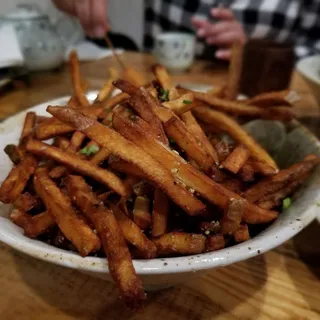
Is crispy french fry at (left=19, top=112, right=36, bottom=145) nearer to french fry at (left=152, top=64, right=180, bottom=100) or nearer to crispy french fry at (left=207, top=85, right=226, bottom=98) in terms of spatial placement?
french fry at (left=152, top=64, right=180, bottom=100)

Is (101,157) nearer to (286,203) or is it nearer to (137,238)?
(137,238)

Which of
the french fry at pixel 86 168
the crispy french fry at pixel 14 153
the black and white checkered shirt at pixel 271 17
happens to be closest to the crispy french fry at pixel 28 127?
the crispy french fry at pixel 14 153

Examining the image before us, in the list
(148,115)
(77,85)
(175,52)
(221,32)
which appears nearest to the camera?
(148,115)

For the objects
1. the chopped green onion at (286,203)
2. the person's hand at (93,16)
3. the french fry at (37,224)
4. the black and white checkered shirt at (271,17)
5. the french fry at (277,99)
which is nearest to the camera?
the french fry at (37,224)

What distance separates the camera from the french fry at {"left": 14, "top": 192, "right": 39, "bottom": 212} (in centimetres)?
68

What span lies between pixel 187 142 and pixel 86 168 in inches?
6.5

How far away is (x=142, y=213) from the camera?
0.63 m

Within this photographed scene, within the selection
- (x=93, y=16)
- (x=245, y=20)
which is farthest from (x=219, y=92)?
(x=245, y=20)

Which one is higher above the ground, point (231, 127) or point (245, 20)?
point (231, 127)

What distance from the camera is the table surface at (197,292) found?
69 cm

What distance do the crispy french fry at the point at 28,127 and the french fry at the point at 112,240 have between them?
0.22m

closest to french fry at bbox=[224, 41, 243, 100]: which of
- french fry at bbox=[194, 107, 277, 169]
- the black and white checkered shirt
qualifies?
french fry at bbox=[194, 107, 277, 169]

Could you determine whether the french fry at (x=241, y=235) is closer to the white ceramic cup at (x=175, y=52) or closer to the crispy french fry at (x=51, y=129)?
the crispy french fry at (x=51, y=129)

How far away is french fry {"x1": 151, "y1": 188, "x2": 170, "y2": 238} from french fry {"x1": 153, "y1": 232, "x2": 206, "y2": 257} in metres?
0.01
